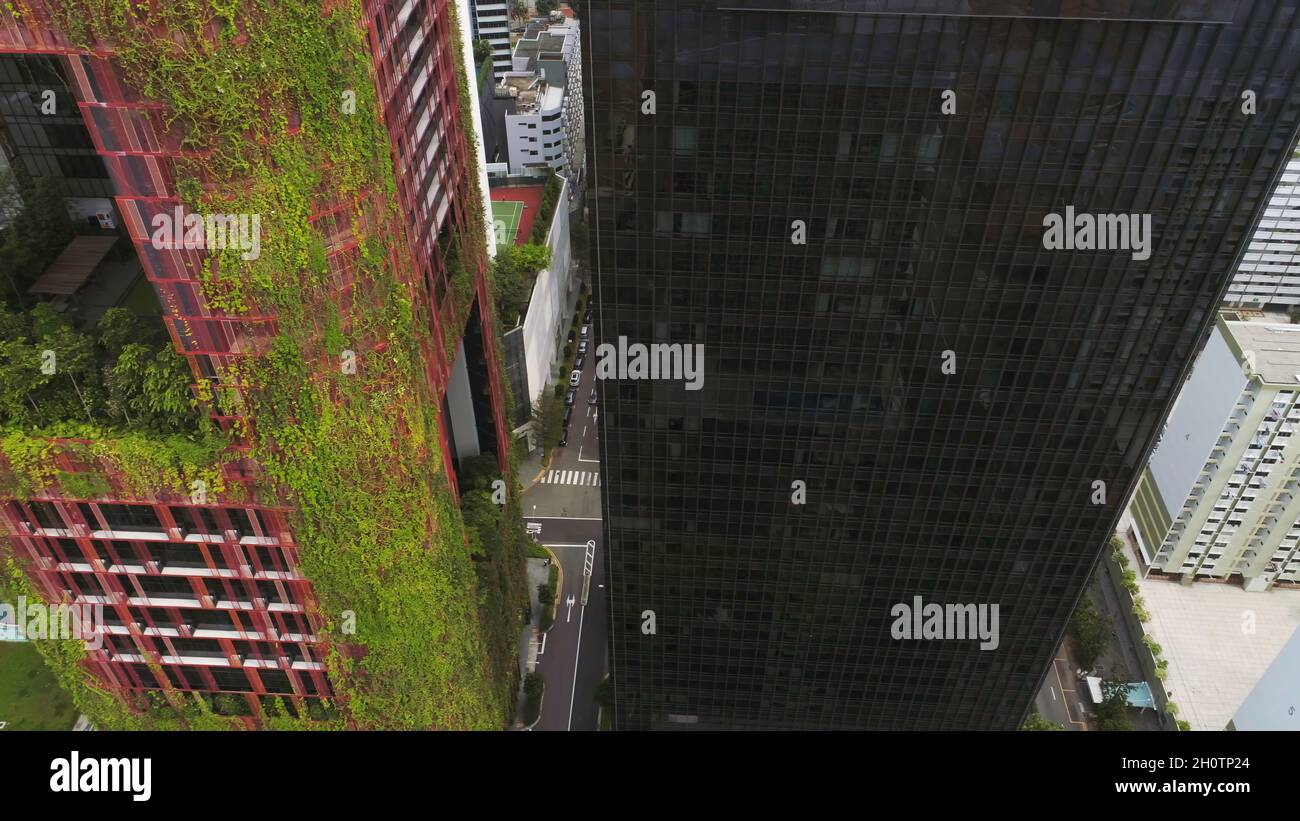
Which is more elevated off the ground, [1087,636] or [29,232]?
[29,232]

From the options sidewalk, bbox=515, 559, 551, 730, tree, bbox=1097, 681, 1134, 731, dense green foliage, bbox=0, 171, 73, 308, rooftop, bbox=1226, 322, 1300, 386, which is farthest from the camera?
sidewalk, bbox=515, 559, 551, 730

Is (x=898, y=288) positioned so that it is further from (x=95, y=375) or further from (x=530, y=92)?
(x=530, y=92)

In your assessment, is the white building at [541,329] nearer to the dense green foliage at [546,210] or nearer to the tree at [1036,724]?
the dense green foliage at [546,210]

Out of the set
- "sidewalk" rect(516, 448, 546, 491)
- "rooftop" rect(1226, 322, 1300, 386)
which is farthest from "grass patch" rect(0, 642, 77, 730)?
"rooftop" rect(1226, 322, 1300, 386)

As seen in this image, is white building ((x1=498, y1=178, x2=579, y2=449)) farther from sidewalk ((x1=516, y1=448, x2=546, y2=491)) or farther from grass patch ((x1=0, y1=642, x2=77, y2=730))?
grass patch ((x1=0, y1=642, x2=77, y2=730))

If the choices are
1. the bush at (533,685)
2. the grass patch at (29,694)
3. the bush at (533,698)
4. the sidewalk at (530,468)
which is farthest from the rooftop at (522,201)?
the grass patch at (29,694)

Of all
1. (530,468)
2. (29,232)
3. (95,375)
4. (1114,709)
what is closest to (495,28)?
(530,468)
